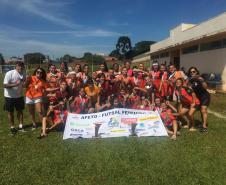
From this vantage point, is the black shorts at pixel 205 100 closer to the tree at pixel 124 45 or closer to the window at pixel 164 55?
the window at pixel 164 55

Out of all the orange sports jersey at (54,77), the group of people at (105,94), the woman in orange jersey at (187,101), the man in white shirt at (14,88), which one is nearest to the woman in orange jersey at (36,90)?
the group of people at (105,94)

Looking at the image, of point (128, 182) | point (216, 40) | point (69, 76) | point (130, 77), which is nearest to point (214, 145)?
point (128, 182)

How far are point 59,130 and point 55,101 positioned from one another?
95 centimetres

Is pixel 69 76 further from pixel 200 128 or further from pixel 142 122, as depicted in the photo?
pixel 200 128

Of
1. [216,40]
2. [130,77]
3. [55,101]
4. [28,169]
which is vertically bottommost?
[28,169]

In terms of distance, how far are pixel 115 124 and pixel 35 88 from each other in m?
2.52

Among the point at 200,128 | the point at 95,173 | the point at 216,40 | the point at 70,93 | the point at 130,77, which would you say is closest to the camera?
the point at 95,173

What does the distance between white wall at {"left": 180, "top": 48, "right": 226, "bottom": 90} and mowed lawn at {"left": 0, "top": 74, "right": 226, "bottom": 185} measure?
1391 centimetres

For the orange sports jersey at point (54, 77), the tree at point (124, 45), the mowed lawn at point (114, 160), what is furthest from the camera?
the tree at point (124, 45)

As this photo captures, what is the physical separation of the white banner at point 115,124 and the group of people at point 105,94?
0.49 metres

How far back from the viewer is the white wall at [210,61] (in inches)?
827

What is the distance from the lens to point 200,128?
29.0ft

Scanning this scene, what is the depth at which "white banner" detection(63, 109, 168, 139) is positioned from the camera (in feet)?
26.3

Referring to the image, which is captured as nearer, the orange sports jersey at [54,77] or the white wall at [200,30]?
the orange sports jersey at [54,77]
